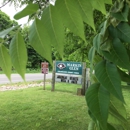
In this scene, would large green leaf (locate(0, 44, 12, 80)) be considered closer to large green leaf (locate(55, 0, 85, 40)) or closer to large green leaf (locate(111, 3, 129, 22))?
large green leaf (locate(55, 0, 85, 40))

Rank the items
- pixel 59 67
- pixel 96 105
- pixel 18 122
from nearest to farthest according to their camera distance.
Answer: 1. pixel 96 105
2. pixel 18 122
3. pixel 59 67

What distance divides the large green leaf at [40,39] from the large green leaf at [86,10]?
94 millimetres

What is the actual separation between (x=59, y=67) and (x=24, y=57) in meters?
5.31

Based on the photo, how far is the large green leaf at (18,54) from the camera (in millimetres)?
378

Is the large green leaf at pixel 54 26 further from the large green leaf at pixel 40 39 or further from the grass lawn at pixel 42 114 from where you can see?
the grass lawn at pixel 42 114

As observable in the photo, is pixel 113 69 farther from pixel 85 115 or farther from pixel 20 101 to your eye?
pixel 20 101

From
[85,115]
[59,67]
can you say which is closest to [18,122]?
[85,115]

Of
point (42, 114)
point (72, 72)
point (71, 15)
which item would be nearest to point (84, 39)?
point (71, 15)

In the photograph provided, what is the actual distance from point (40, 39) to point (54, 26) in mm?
45

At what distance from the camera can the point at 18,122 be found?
10.1 ft

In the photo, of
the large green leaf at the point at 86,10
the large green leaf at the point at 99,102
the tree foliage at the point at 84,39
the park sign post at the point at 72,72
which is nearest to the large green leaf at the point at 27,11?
the tree foliage at the point at 84,39

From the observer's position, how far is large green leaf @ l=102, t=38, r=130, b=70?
38 cm

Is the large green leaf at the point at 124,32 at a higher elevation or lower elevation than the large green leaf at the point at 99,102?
higher

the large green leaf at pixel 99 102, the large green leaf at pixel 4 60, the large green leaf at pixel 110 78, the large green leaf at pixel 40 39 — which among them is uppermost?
the large green leaf at pixel 40 39
